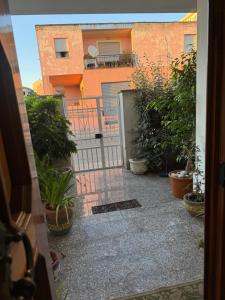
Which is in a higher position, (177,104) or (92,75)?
(92,75)

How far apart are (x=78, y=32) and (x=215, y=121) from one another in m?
7.58

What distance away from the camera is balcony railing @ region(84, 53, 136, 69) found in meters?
7.19

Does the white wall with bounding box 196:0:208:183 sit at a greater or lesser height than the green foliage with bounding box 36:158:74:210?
greater

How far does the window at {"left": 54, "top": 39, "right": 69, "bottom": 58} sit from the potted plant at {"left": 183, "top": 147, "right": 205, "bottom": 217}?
6458 millimetres

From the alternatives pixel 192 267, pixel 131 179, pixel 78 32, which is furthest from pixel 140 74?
pixel 78 32

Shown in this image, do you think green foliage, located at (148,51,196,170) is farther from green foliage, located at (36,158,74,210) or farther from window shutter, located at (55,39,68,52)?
window shutter, located at (55,39,68,52)

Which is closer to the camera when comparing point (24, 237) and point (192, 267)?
point (24, 237)

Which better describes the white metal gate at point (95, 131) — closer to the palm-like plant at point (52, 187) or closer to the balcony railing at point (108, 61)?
the palm-like plant at point (52, 187)

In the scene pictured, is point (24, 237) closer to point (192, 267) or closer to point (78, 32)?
point (192, 267)

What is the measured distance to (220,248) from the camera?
91 cm

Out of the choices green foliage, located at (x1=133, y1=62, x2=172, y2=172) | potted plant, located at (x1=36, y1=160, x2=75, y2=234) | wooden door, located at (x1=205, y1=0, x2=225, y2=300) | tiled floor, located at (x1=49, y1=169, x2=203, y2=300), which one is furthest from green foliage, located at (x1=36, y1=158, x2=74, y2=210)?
green foliage, located at (x1=133, y1=62, x2=172, y2=172)

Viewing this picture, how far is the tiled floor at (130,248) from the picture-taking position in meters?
1.57

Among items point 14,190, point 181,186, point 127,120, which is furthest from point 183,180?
point 14,190

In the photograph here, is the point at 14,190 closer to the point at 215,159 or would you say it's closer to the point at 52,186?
the point at 215,159
